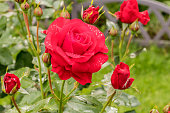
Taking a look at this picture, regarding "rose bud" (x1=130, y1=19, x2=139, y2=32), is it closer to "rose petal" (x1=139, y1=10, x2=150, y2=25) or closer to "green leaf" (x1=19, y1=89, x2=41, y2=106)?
"rose petal" (x1=139, y1=10, x2=150, y2=25)

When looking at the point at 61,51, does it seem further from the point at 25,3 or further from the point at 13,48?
the point at 13,48

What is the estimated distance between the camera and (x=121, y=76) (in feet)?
1.77

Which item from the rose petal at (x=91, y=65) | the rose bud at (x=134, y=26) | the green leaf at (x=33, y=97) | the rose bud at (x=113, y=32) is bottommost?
the green leaf at (x=33, y=97)

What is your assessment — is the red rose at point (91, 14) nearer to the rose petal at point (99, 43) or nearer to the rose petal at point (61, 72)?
the rose petal at point (99, 43)

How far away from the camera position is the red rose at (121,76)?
1.76 feet

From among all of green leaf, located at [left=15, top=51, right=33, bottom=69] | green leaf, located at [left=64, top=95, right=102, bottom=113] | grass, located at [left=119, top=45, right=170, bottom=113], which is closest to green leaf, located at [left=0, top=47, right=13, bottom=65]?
green leaf, located at [left=15, top=51, right=33, bottom=69]

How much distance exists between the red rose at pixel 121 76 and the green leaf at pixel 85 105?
9cm

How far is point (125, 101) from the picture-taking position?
793 mm

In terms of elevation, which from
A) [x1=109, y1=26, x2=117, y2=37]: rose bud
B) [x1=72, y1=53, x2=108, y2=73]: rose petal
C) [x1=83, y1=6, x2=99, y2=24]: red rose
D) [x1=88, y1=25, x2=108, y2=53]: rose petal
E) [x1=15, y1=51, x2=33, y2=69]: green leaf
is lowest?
[x1=15, y1=51, x2=33, y2=69]: green leaf

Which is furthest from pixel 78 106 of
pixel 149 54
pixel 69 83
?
pixel 149 54

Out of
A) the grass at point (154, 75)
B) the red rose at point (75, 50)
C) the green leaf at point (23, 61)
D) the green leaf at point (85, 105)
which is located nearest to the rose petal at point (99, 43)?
the red rose at point (75, 50)

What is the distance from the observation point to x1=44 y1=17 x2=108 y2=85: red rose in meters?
0.51

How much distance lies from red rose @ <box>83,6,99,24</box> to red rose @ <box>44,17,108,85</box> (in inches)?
2.6

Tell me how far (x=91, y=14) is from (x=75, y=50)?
123mm
